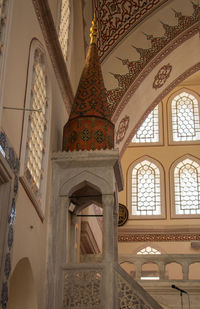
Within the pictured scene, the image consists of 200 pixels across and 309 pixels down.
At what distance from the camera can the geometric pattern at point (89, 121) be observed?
7.90 metres

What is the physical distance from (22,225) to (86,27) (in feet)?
19.4

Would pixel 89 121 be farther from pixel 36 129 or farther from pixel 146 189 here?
pixel 146 189

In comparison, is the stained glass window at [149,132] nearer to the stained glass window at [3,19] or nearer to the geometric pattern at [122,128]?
the geometric pattern at [122,128]

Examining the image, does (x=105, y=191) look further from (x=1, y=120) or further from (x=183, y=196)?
(x=183, y=196)

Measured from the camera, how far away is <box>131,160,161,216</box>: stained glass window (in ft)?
52.8

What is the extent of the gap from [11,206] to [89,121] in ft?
8.62

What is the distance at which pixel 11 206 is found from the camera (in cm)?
570

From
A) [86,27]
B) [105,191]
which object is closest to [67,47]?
[86,27]

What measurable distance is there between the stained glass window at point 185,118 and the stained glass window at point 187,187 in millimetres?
868

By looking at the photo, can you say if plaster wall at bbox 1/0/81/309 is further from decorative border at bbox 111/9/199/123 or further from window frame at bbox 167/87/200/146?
window frame at bbox 167/87/200/146

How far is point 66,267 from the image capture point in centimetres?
710

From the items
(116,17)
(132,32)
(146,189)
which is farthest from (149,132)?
(116,17)

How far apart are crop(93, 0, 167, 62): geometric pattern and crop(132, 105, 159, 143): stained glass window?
589 cm

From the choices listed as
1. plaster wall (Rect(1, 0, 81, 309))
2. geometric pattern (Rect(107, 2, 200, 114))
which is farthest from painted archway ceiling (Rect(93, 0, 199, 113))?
plaster wall (Rect(1, 0, 81, 309))
